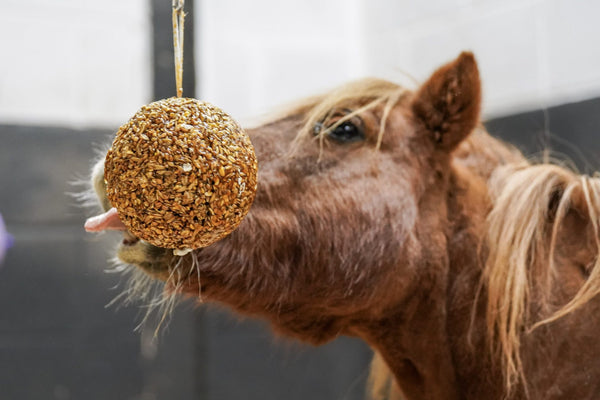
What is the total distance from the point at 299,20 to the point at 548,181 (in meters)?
1.05

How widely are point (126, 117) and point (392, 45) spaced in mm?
712

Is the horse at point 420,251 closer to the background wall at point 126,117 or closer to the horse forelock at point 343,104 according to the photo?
the horse forelock at point 343,104

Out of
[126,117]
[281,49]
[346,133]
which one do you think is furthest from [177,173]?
[281,49]

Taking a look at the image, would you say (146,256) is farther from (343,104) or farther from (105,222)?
(343,104)

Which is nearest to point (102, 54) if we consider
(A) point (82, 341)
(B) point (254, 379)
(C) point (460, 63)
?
(A) point (82, 341)

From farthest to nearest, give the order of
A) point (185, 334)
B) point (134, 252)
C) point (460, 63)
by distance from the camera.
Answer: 1. point (185, 334)
2. point (460, 63)
3. point (134, 252)

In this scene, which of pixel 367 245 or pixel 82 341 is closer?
pixel 367 245

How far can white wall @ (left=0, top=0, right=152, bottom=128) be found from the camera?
1.30 meters

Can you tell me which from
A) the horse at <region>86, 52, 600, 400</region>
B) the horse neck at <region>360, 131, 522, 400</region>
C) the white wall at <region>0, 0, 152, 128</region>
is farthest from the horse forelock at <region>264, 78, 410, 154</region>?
the white wall at <region>0, 0, 152, 128</region>

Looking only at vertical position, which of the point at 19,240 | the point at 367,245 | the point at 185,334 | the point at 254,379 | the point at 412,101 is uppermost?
the point at 412,101

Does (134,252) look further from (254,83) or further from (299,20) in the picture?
(299,20)

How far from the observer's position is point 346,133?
690mm

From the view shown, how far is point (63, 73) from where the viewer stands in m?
1.35

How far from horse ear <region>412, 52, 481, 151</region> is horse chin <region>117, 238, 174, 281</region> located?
34 cm
